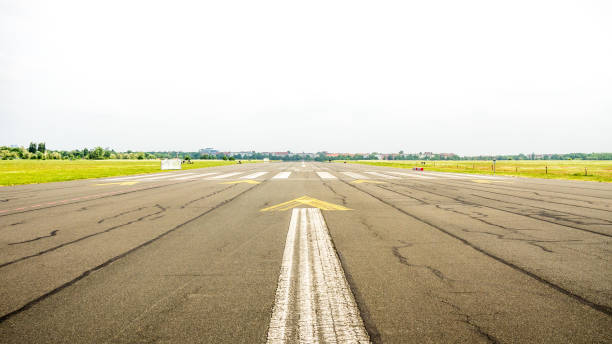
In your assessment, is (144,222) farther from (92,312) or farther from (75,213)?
(92,312)

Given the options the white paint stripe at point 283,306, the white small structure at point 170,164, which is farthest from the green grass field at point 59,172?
the white paint stripe at point 283,306

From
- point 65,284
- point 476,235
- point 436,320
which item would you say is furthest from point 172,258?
point 476,235

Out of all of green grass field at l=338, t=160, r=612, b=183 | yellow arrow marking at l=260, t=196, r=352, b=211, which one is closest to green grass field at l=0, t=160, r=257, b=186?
yellow arrow marking at l=260, t=196, r=352, b=211

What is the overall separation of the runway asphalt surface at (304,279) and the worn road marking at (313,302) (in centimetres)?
2

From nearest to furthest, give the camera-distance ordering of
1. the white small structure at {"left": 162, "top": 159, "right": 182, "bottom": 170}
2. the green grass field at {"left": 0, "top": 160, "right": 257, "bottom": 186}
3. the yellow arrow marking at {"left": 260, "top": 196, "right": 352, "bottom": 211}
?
the yellow arrow marking at {"left": 260, "top": 196, "right": 352, "bottom": 211}
the green grass field at {"left": 0, "top": 160, "right": 257, "bottom": 186}
the white small structure at {"left": 162, "top": 159, "right": 182, "bottom": 170}

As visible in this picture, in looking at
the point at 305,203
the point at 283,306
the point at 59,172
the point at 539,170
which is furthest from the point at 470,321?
the point at 539,170

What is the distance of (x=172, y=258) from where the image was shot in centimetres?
419

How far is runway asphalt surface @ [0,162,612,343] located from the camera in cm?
239

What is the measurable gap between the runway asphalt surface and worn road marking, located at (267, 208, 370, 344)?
0.02 meters

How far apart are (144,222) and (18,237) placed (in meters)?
2.07

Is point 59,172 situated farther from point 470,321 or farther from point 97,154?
point 97,154

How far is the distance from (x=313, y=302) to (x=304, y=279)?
555mm

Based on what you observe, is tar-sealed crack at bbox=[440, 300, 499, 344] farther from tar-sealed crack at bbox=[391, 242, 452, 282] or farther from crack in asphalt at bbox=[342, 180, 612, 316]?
crack in asphalt at bbox=[342, 180, 612, 316]

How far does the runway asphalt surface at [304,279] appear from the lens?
2.39m
